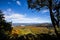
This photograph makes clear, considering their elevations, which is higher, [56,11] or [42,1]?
[42,1]

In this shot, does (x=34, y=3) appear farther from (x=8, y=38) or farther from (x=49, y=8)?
(x=8, y=38)

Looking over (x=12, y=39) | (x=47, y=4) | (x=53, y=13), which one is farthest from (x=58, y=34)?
(x=12, y=39)

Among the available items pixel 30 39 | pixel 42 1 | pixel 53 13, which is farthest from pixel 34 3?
pixel 30 39

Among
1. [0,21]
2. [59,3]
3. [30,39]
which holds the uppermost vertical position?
[59,3]

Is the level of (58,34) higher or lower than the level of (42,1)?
lower

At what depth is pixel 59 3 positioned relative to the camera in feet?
59.4

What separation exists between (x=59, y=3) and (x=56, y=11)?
98 cm

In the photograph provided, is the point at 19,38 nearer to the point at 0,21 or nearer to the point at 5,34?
the point at 5,34

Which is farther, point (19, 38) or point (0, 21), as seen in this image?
point (0, 21)

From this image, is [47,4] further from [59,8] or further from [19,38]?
[19,38]

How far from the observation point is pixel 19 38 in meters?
18.0

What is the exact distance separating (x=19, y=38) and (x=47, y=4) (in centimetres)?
491

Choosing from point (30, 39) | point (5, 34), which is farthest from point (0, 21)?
point (30, 39)

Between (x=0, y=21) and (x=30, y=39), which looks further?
(x=0, y=21)
